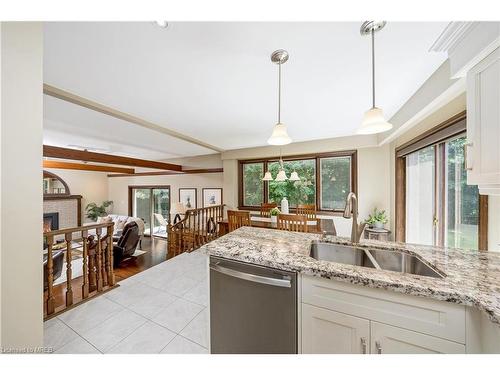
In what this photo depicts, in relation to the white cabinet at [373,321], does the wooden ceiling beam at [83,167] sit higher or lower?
higher

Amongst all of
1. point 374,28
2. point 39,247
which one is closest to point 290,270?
point 39,247

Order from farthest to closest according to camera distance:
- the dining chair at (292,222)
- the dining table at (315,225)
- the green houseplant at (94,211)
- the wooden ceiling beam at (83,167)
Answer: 1. the green houseplant at (94,211)
2. the wooden ceiling beam at (83,167)
3. the dining table at (315,225)
4. the dining chair at (292,222)

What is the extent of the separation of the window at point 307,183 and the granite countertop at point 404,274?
2782 millimetres

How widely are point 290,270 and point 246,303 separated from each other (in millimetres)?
389

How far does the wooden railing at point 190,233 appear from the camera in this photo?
416 centimetres

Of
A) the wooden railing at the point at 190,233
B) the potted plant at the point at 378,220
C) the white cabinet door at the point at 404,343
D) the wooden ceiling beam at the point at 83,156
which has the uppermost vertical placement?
the wooden ceiling beam at the point at 83,156

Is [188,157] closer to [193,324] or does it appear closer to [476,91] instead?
[193,324]

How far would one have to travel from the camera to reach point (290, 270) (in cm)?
108

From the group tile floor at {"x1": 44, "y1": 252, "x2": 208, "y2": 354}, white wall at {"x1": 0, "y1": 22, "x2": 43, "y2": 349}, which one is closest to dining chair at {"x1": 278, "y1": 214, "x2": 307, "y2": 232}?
tile floor at {"x1": 44, "y1": 252, "x2": 208, "y2": 354}

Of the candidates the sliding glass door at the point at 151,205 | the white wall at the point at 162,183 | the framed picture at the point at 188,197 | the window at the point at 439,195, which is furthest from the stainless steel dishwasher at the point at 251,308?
the sliding glass door at the point at 151,205

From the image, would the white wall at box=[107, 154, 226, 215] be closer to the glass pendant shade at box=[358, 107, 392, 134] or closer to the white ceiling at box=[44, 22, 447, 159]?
the white ceiling at box=[44, 22, 447, 159]

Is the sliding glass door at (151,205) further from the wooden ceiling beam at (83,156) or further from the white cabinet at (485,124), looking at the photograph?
the white cabinet at (485,124)

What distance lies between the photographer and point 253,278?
115 cm

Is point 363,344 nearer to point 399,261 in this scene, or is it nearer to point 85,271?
point 399,261
